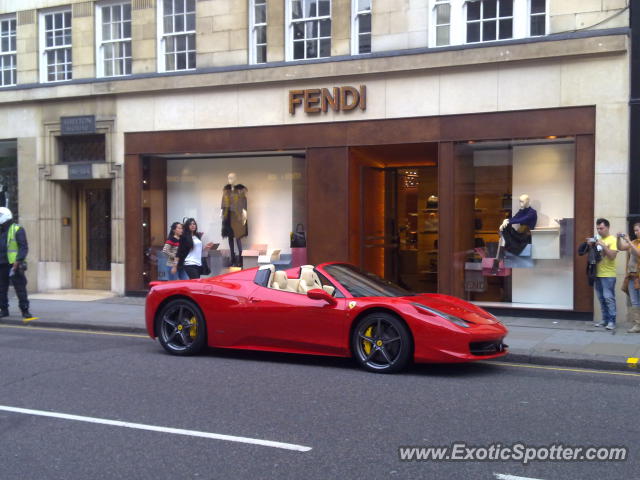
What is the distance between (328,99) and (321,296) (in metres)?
6.70

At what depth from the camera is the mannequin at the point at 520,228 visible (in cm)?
1330

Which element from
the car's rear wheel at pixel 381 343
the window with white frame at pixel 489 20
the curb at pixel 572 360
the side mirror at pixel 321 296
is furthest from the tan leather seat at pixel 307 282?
the window with white frame at pixel 489 20

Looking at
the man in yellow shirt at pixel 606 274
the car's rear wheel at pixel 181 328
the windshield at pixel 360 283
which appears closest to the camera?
the windshield at pixel 360 283

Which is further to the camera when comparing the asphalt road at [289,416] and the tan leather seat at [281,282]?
the tan leather seat at [281,282]

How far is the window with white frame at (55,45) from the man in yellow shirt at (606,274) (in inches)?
493

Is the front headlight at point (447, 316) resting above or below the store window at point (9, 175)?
below

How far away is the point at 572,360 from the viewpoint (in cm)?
910

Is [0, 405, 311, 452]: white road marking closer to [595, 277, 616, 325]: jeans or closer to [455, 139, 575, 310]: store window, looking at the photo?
[595, 277, 616, 325]: jeans

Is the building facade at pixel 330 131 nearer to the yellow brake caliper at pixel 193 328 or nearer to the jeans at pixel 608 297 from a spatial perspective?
the jeans at pixel 608 297

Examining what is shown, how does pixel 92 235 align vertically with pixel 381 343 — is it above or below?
above

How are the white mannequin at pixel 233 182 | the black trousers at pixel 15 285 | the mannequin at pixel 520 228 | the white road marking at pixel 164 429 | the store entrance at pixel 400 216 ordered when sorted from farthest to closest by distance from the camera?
1. the white mannequin at pixel 233 182
2. the store entrance at pixel 400 216
3. the mannequin at pixel 520 228
4. the black trousers at pixel 15 285
5. the white road marking at pixel 164 429

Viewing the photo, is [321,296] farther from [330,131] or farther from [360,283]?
[330,131]

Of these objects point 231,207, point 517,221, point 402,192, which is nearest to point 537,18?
point 517,221

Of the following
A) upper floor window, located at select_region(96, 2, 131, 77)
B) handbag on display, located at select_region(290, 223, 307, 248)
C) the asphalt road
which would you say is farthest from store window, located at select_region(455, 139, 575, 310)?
upper floor window, located at select_region(96, 2, 131, 77)
